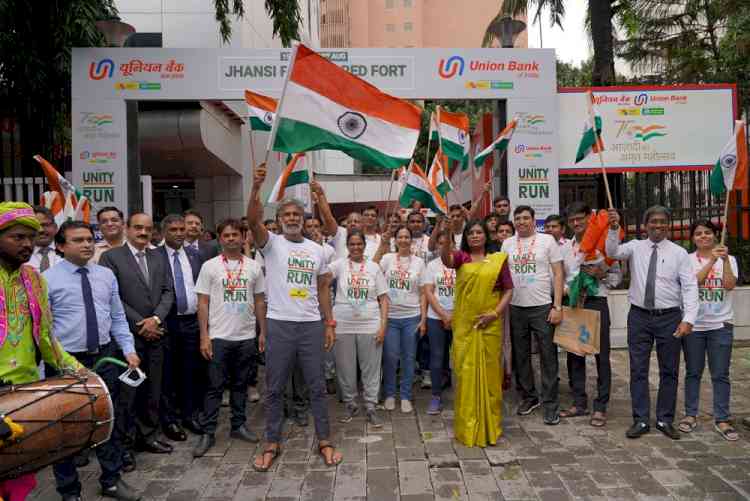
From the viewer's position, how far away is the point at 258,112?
299 inches

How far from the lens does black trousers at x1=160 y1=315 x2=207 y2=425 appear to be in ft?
17.2

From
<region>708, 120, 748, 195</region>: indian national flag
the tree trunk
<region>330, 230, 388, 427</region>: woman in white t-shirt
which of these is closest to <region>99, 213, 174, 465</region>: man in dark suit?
<region>330, 230, 388, 427</region>: woman in white t-shirt

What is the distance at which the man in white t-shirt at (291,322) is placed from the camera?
15.5 ft

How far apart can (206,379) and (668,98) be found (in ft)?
26.0

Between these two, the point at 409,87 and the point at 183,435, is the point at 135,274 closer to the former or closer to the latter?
the point at 183,435

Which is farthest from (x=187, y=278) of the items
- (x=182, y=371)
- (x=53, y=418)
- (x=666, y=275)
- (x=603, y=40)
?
(x=603, y=40)

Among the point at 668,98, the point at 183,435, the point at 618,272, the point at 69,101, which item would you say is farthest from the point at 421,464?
the point at 69,101

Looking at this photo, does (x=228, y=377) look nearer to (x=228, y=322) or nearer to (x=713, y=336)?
(x=228, y=322)

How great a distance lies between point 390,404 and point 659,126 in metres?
6.30

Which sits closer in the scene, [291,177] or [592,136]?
[592,136]

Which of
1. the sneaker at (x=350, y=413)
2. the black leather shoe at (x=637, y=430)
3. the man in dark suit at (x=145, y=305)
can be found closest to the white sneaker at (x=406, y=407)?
the sneaker at (x=350, y=413)

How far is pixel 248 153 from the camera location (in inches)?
637

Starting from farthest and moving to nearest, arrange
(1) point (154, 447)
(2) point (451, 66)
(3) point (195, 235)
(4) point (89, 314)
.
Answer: (2) point (451, 66), (3) point (195, 235), (1) point (154, 447), (4) point (89, 314)

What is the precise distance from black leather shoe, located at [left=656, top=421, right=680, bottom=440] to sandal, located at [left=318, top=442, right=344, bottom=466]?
8.97 feet
